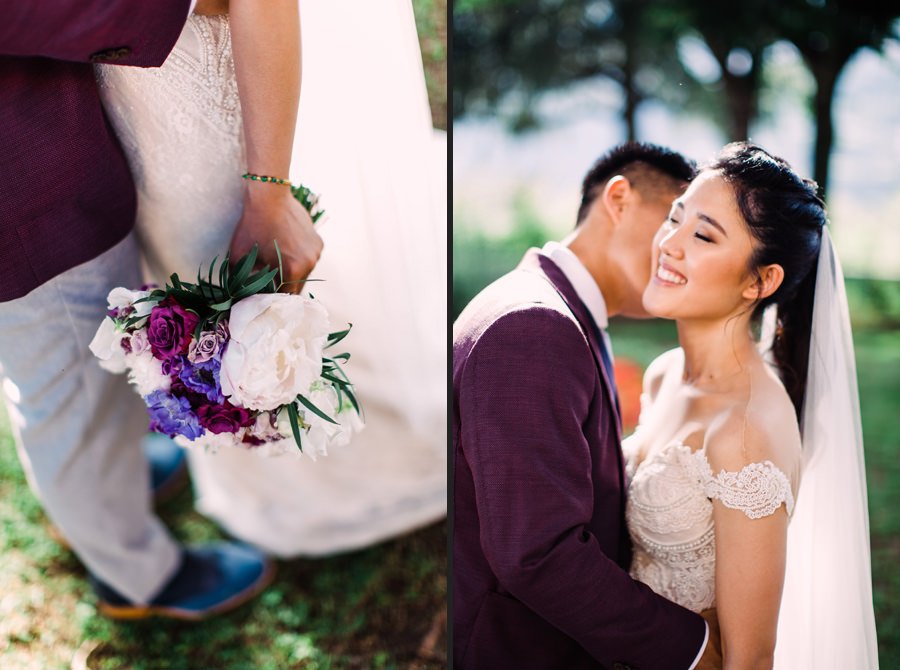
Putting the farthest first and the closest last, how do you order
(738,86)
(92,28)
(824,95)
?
(738,86) → (824,95) → (92,28)

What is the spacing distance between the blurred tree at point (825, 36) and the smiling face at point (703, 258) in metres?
0.99

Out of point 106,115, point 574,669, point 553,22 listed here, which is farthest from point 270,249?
point 553,22

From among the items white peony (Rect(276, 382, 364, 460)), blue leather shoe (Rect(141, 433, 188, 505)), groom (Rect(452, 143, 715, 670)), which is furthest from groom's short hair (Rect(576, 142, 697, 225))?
blue leather shoe (Rect(141, 433, 188, 505))

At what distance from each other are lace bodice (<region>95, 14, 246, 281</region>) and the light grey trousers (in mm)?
132

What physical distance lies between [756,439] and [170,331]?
857 millimetres

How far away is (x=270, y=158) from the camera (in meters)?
1.28

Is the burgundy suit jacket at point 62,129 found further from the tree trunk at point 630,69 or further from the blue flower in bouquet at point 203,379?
the tree trunk at point 630,69

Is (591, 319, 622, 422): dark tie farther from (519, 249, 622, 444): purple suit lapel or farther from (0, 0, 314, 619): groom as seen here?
(0, 0, 314, 619): groom

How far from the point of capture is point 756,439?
110 centimetres

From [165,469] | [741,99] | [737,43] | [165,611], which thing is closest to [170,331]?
[165,611]

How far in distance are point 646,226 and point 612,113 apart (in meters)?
1.93

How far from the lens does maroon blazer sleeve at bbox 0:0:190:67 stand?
39.8 inches

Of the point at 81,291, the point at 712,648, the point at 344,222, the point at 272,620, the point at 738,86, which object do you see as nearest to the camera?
the point at 712,648

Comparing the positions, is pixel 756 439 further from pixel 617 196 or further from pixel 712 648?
pixel 617 196
